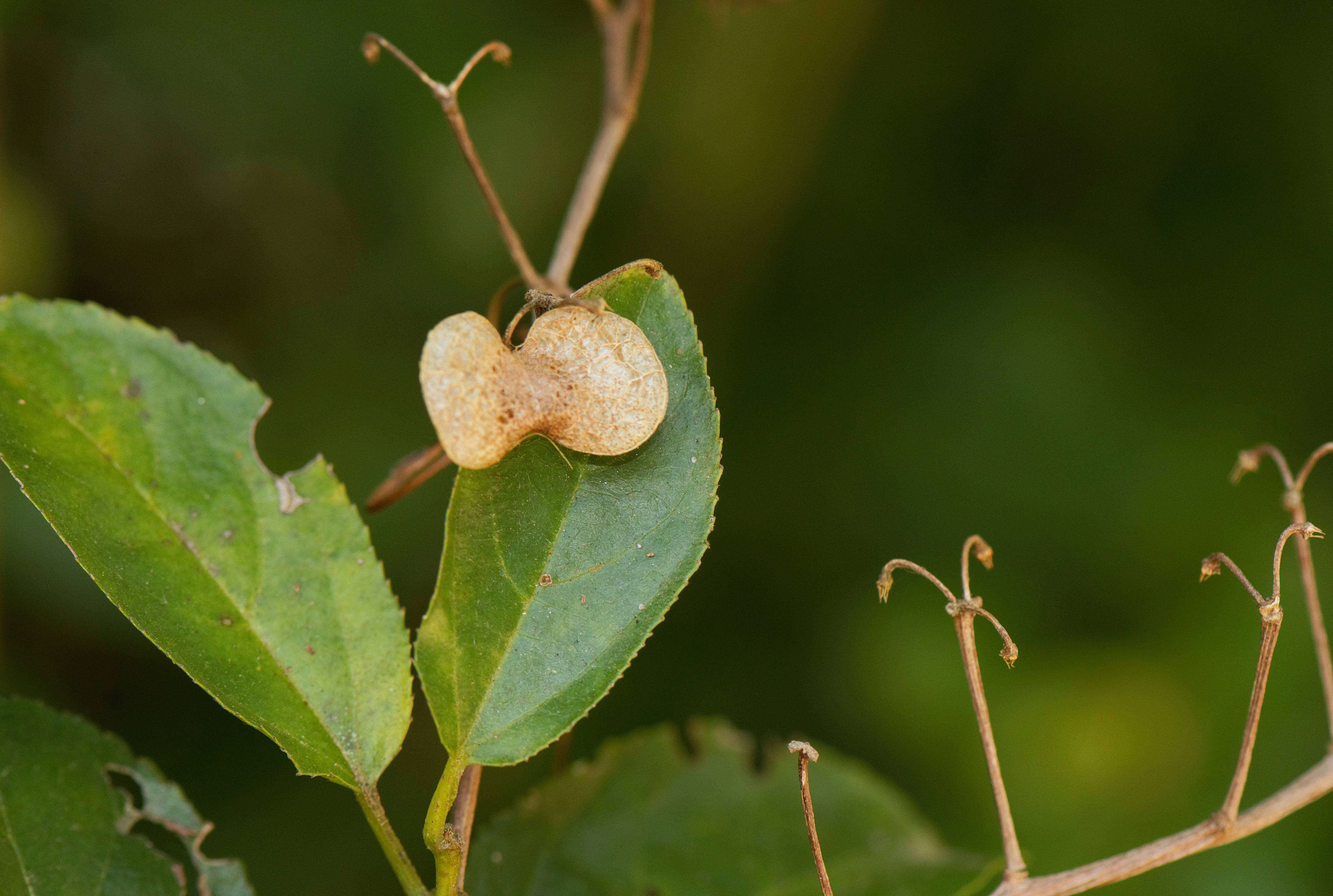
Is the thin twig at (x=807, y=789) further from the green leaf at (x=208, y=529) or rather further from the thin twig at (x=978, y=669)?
the green leaf at (x=208, y=529)

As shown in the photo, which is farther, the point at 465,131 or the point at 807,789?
the point at 465,131

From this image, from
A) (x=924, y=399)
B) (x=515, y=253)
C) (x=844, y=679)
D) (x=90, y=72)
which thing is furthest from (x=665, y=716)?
(x=90, y=72)

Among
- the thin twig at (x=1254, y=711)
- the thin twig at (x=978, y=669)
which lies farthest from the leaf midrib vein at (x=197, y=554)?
the thin twig at (x=1254, y=711)

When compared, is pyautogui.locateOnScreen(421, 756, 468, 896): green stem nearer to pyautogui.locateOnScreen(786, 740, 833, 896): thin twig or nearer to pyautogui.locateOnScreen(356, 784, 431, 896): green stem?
pyautogui.locateOnScreen(356, 784, 431, 896): green stem

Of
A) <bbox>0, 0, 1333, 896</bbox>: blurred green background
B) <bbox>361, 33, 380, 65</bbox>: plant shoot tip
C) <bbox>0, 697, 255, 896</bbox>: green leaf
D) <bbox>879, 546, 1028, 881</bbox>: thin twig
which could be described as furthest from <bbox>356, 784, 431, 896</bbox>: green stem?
<bbox>0, 0, 1333, 896</bbox>: blurred green background

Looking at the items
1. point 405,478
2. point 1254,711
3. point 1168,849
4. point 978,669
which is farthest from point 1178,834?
point 405,478

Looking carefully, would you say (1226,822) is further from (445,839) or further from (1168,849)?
(445,839)
